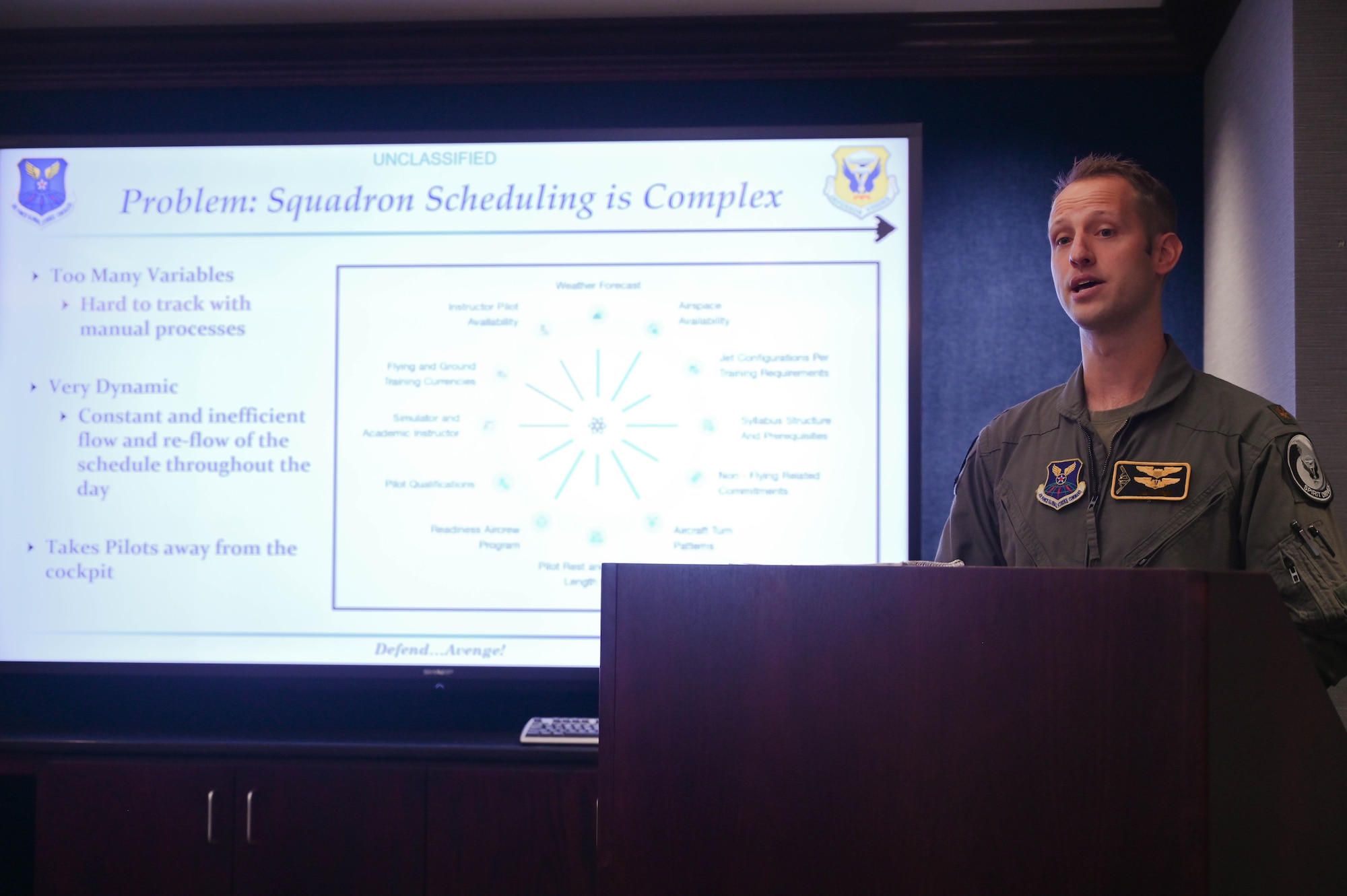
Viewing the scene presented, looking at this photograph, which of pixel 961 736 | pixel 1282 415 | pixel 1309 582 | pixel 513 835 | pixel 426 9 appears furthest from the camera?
pixel 426 9

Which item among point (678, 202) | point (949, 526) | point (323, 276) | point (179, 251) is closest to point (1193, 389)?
point (949, 526)

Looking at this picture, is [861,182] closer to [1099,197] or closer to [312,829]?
[1099,197]

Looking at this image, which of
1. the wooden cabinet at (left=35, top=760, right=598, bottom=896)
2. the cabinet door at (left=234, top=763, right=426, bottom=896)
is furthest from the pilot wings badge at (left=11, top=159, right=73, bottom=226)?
the cabinet door at (left=234, top=763, right=426, bottom=896)

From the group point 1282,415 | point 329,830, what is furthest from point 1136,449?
point 329,830

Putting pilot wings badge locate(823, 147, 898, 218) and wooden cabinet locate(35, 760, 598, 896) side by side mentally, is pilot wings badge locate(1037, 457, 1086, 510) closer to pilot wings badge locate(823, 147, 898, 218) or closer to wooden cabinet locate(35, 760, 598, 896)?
pilot wings badge locate(823, 147, 898, 218)

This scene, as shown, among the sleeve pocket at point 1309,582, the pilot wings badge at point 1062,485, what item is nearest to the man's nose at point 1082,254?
the pilot wings badge at point 1062,485

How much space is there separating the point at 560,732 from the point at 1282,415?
5.54 feet

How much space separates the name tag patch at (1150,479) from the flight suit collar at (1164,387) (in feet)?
0.31

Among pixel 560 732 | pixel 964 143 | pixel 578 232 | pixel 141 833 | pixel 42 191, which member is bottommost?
pixel 141 833

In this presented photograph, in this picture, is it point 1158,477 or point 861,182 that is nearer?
point 1158,477

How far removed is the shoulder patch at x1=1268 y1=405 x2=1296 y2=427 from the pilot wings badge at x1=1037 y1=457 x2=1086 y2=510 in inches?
12.1

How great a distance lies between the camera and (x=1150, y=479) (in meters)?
1.53

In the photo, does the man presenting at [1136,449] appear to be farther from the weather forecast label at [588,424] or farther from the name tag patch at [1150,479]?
the weather forecast label at [588,424]

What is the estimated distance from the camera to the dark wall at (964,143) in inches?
106
